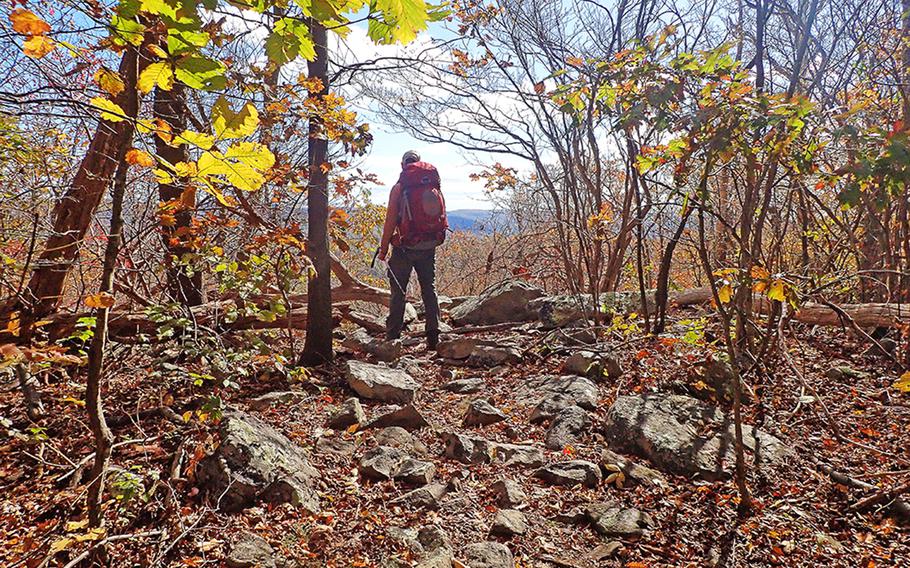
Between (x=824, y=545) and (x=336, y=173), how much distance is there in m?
5.23

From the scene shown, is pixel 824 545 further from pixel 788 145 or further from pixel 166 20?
pixel 166 20

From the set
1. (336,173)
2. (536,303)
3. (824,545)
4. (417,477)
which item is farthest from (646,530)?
(336,173)

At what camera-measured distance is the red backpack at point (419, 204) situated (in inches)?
199

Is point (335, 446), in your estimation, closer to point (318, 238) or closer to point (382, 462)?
point (382, 462)

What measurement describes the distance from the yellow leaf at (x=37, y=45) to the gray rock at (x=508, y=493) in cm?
265

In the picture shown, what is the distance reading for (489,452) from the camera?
3111 millimetres

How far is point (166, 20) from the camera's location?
38.9 inches

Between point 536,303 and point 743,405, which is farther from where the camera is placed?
point 536,303

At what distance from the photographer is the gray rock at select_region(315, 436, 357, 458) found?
10.2ft

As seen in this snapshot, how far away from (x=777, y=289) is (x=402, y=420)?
2.53m

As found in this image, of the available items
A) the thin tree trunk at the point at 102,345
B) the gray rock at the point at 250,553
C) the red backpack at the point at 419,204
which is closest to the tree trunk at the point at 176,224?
the thin tree trunk at the point at 102,345

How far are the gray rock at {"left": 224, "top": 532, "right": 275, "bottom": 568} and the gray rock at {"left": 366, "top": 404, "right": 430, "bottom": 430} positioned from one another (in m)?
1.35

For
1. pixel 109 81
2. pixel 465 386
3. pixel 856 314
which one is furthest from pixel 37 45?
pixel 856 314

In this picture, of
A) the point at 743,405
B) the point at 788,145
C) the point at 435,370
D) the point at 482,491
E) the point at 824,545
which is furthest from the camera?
the point at 435,370
